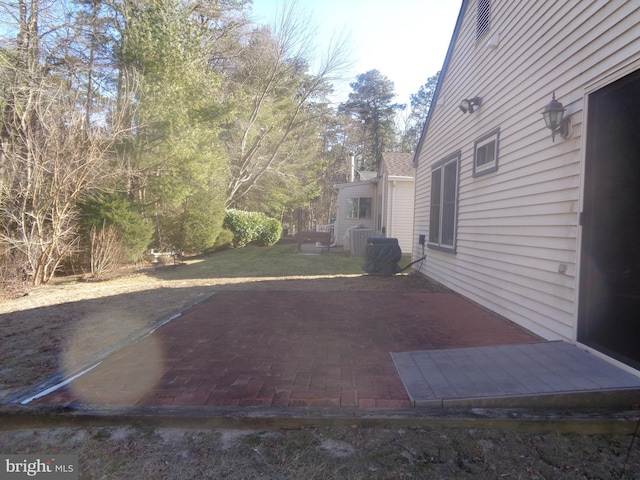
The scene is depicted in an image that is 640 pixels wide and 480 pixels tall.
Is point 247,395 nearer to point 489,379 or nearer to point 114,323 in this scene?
point 489,379

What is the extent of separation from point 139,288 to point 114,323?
2.92 metres

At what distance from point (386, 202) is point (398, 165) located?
5.24 ft

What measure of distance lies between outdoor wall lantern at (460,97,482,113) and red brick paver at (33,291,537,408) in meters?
3.07

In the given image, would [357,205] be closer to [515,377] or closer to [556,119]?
[556,119]

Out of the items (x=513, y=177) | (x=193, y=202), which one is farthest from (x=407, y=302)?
(x=193, y=202)

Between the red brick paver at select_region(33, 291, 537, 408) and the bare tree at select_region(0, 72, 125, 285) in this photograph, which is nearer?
the red brick paver at select_region(33, 291, 537, 408)

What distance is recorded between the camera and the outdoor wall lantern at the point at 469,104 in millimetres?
6108

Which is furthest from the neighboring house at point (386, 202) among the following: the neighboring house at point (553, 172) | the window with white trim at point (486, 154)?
the window with white trim at point (486, 154)

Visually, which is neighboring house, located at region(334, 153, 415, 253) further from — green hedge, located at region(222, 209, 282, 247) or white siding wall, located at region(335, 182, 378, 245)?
green hedge, located at region(222, 209, 282, 247)

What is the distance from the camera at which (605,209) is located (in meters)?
3.24

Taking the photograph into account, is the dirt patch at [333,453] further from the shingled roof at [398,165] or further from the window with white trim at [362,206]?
the window with white trim at [362,206]

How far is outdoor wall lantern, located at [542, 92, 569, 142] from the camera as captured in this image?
12.2ft

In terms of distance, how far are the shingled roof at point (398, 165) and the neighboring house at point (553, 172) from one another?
8.11m

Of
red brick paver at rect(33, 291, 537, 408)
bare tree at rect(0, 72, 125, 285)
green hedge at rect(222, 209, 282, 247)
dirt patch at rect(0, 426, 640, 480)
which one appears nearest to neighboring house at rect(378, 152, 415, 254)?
→ green hedge at rect(222, 209, 282, 247)
